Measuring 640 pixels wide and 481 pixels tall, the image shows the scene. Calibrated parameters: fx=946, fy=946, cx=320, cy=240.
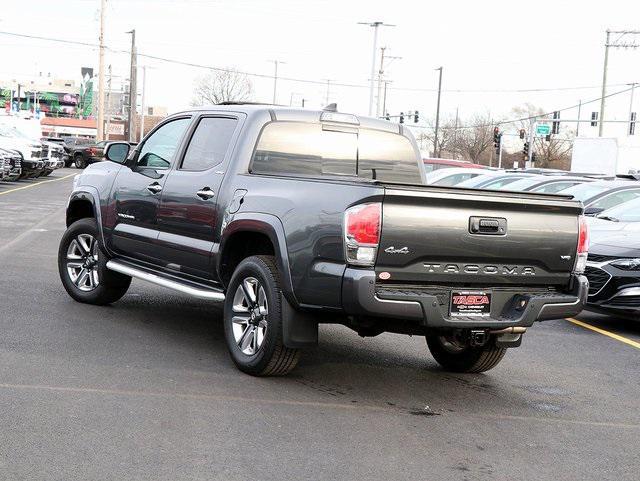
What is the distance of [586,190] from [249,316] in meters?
9.16

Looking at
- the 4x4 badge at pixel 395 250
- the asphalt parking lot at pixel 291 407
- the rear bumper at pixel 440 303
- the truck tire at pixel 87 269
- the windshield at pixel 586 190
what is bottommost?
the asphalt parking lot at pixel 291 407

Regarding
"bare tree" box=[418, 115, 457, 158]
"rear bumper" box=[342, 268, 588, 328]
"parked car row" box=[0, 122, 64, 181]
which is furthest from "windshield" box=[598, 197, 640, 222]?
"bare tree" box=[418, 115, 457, 158]

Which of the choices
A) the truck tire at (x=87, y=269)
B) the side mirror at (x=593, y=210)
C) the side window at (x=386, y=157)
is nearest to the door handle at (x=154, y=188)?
the truck tire at (x=87, y=269)

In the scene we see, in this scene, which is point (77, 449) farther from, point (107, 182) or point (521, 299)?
point (107, 182)

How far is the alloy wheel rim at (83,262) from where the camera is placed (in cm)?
941

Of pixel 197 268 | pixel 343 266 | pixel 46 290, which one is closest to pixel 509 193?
pixel 343 266

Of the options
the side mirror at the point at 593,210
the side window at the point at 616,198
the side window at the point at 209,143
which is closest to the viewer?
the side window at the point at 209,143

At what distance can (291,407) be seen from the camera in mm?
6133

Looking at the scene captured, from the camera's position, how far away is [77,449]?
4996 millimetres

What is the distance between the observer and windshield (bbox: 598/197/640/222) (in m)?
12.2

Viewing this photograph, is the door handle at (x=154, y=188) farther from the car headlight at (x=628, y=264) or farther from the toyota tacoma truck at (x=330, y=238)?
the car headlight at (x=628, y=264)

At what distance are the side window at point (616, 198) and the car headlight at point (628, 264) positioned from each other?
13.2 ft

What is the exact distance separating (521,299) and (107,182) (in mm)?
4391

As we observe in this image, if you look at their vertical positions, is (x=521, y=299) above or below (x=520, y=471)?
above
